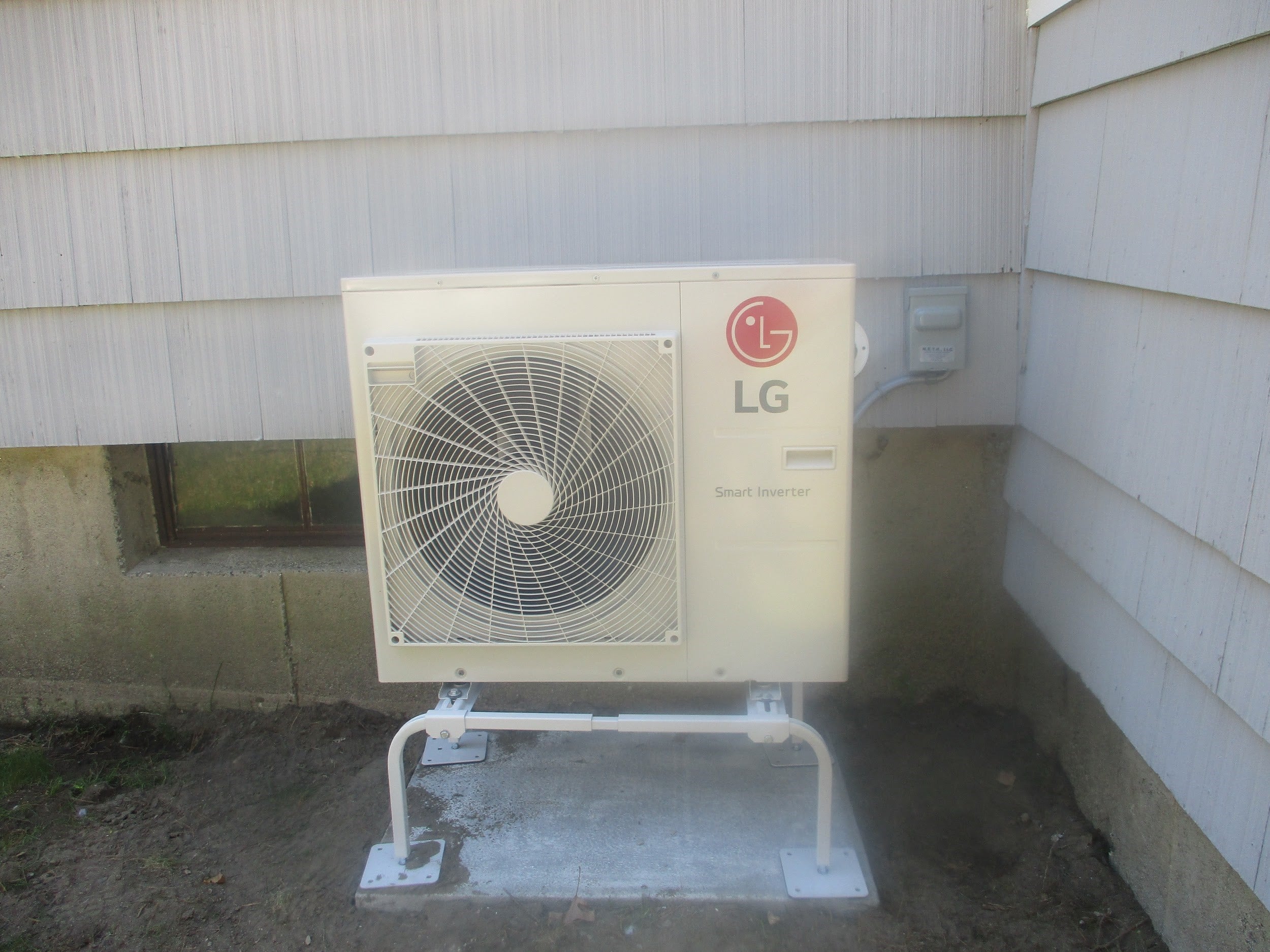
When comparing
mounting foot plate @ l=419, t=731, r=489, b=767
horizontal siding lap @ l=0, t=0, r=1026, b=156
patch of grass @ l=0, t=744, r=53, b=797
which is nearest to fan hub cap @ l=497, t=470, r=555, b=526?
mounting foot plate @ l=419, t=731, r=489, b=767

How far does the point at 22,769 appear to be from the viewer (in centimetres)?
248

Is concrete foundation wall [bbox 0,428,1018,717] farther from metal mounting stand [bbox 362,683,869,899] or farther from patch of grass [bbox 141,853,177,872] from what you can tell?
metal mounting stand [bbox 362,683,869,899]

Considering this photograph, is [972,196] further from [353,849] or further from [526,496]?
[353,849]

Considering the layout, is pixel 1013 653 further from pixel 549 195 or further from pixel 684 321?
pixel 549 195

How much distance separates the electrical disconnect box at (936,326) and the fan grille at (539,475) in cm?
92

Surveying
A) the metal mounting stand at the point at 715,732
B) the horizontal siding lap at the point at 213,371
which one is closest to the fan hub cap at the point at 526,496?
the metal mounting stand at the point at 715,732

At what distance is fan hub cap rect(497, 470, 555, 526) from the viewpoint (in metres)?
1.62

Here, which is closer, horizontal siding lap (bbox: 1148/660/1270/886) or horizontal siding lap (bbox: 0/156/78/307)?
horizontal siding lap (bbox: 1148/660/1270/886)

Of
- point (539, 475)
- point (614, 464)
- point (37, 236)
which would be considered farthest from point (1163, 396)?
point (37, 236)

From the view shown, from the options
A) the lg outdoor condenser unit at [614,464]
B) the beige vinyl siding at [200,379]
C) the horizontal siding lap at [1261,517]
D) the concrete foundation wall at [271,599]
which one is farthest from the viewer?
the concrete foundation wall at [271,599]

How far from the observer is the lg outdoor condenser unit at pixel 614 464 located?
162cm

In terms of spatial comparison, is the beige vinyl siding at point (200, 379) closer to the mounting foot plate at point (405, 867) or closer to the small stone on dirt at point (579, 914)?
the mounting foot plate at point (405, 867)

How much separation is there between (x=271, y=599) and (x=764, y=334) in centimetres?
175

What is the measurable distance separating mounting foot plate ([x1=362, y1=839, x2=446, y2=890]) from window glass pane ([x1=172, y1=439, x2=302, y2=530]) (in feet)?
3.79
